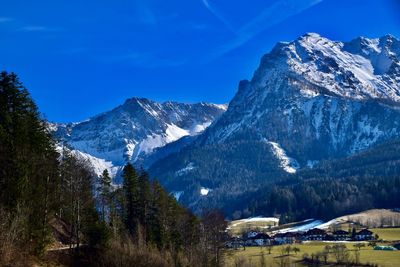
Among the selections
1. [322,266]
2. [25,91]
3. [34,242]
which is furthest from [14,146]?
[322,266]

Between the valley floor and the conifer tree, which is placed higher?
the conifer tree

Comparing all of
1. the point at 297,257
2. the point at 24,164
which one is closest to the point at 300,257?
the point at 297,257

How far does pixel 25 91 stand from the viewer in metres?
64.4

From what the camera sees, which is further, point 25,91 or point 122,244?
point 122,244

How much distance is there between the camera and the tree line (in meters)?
50.0

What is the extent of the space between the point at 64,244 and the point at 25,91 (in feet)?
69.9

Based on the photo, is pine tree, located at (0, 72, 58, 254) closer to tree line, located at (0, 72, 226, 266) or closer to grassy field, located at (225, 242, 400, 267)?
tree line, located at (0, 72, 226, 266)

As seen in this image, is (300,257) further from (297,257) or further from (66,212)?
(66,212)

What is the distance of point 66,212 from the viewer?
8544 cm

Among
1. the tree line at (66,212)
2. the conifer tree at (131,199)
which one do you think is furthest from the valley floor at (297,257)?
the conifer tree at (131,199)

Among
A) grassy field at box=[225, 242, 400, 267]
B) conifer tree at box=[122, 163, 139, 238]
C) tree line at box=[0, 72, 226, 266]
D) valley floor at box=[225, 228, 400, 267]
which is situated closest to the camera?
tree line at box=[0, 72, 226, 266]

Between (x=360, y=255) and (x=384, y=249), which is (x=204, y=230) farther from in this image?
(x=384, y=249)

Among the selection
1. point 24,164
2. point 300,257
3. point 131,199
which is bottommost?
point 300,257

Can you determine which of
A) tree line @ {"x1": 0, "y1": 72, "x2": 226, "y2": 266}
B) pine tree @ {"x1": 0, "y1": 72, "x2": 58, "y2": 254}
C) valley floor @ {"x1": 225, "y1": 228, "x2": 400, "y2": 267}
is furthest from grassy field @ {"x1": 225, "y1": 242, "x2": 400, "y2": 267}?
pine tree @ {"x1": 0, "y1": 72, "x2": 58, "y2": 254}
